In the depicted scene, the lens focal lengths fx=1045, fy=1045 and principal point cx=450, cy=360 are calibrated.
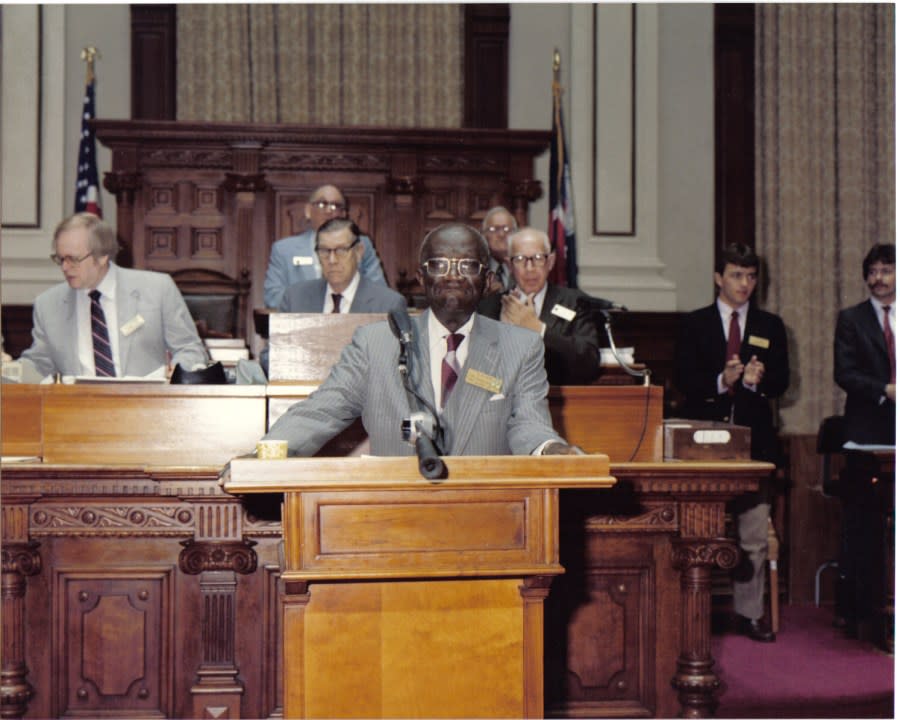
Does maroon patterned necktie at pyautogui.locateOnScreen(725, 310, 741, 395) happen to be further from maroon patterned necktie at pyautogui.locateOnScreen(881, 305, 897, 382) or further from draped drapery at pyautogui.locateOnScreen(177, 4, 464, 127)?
draped drapery at pyautogui.locateOnScreen(177, 4, 464, 127)

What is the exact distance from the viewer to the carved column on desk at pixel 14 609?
3.34m

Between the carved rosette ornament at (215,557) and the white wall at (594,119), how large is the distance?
4.17 metres

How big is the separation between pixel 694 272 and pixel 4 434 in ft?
16.4

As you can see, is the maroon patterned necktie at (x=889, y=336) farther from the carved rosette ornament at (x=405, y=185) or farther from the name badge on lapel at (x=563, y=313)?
the carved rosette ornament at (x=405, y=185)

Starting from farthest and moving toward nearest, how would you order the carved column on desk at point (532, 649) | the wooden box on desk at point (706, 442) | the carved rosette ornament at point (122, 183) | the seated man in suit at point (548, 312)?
the carved rosette ornament at point (122, 183) < the seated man in suit at point (548, 312) < the wooden box on desk at point (706, 442) < the carved column on desk at point (532, 649)

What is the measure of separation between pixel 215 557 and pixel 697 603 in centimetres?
162

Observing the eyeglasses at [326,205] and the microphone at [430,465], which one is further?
the eyeglasses at [326,205]

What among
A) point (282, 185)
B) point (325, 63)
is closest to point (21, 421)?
point (282, 185)

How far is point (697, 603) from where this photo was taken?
3.54 m

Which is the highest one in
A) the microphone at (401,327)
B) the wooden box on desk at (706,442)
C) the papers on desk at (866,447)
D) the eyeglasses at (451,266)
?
the eyeglasses at (451,266)

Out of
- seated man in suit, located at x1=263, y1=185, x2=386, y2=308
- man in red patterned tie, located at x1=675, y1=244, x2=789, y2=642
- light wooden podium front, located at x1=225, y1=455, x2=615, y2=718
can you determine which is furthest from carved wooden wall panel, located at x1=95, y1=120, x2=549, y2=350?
light wooden podium front, located at x1=225, y1=455, x2=615, y2=718

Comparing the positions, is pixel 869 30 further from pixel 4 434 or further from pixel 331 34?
pixel 4 434

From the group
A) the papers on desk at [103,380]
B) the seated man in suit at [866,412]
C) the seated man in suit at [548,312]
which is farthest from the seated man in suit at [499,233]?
the papers on desk at [103,380]

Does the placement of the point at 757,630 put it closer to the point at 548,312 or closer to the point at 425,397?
the point at 548,312
